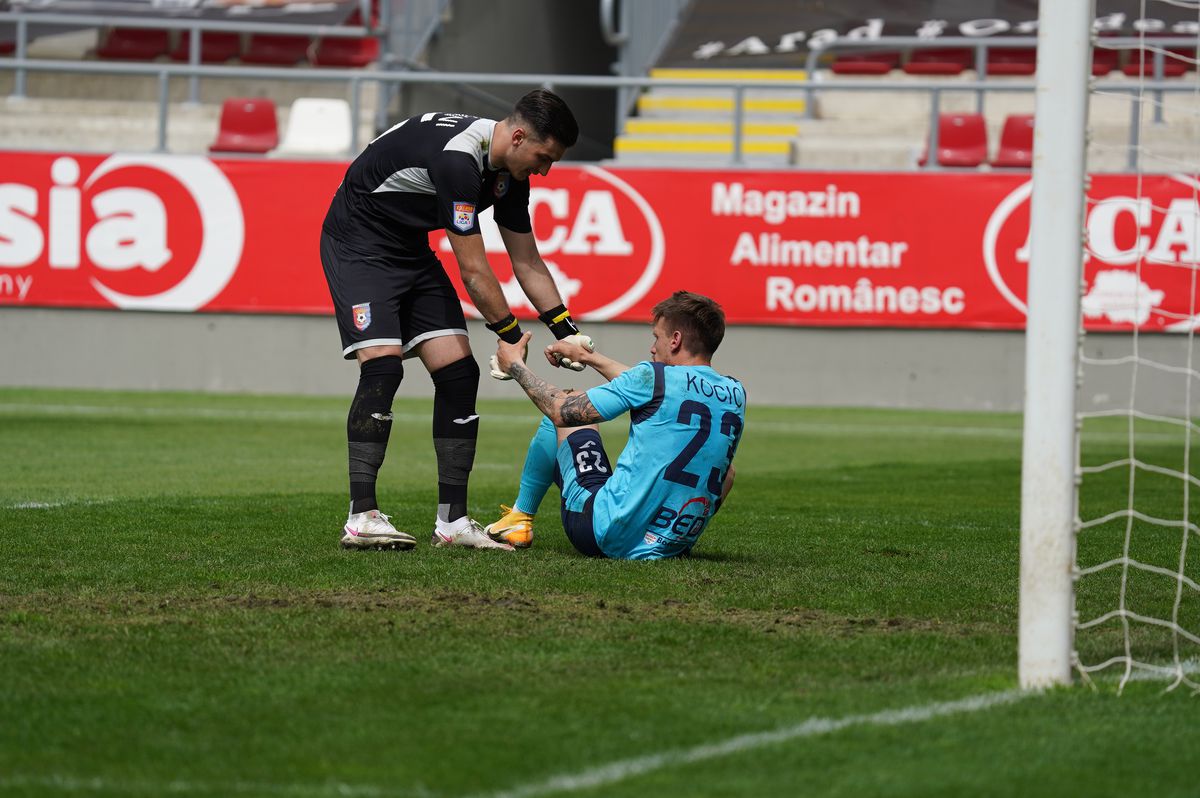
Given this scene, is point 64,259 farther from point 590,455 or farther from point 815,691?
point 815,691

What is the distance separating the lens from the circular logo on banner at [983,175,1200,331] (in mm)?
16984

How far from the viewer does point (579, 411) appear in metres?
6.13

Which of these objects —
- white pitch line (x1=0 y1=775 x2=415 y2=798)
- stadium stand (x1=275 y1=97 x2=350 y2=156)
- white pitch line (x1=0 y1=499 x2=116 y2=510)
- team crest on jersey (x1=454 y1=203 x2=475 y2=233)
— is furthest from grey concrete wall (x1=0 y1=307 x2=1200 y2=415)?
white pitch line (x1=0 y1=775 x2=415 y2=798)

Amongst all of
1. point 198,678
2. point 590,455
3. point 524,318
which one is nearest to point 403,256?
point 590,455

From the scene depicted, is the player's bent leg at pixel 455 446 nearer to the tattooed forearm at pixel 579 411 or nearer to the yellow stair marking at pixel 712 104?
the tattooed forearm at pixel 579 411

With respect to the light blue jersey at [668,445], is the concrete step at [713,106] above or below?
above

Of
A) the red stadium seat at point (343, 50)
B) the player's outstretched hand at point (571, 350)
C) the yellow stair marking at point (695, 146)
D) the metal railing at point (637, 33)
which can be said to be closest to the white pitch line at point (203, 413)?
the yellow stair marking at point (695, 146)

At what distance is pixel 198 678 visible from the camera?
13.7ft

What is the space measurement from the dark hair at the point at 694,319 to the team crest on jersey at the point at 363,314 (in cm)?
126

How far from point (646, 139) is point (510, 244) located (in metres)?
14.5

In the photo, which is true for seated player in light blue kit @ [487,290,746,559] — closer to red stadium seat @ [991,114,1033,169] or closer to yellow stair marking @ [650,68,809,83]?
red stadium seat @ [991,114,1033,169]

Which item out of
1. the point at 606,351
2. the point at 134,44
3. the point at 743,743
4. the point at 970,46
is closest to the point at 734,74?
the point at 970,46

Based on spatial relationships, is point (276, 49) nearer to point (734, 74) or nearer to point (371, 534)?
point (734, 74)

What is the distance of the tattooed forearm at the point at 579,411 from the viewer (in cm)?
610
